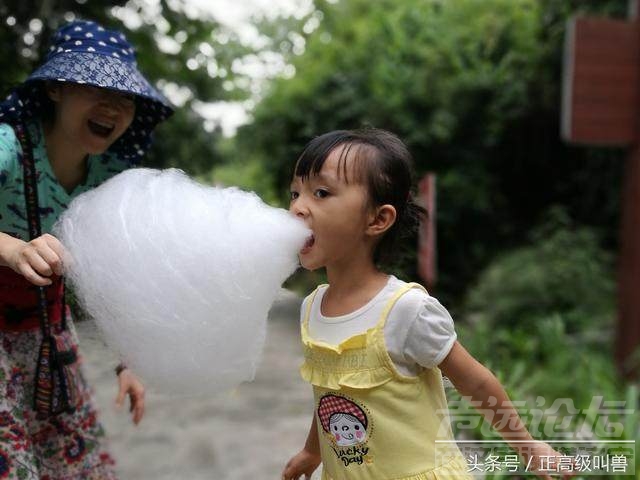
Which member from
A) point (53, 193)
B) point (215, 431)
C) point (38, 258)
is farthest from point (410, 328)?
point (215, 431)

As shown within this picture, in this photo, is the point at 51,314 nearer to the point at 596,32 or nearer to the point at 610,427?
the point at 610,427

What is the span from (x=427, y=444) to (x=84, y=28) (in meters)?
1.44

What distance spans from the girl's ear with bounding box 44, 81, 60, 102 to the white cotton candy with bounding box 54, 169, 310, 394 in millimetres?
484

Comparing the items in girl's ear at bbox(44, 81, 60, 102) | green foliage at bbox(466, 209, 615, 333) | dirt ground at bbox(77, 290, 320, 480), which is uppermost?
girl's ear at bbox(44, 81, 60, 102)

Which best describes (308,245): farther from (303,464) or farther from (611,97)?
(611,97)

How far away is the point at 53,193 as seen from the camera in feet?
5.60

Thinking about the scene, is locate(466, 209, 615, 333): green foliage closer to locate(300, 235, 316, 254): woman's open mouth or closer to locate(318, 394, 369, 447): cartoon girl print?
locate(318, 394, 369, 447): cartoon girl print

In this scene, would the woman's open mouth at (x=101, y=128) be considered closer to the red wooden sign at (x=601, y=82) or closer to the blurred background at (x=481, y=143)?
the blurred background at (x=481, y=143)

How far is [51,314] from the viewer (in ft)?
5.92

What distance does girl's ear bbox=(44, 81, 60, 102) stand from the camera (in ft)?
5.67

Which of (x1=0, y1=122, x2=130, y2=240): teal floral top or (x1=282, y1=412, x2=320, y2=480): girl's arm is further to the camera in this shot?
(x1=282, y1=412, x2=320, y2=480): girl's arm

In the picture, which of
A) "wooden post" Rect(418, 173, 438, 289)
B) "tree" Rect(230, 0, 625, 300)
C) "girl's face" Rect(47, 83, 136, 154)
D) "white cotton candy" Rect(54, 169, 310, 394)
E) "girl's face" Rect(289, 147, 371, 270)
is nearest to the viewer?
"white cotton candy" Rect(54, 169, 310, 394)

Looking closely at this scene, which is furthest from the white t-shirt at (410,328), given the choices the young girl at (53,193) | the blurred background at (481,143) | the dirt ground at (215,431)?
the blurred background at (481,143)

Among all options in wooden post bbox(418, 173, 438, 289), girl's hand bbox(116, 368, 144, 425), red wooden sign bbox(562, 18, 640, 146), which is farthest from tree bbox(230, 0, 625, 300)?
girl's hand bbox(116, 368, 144, 425)
